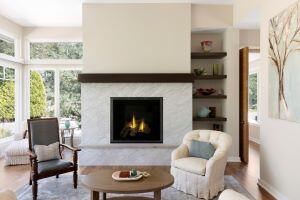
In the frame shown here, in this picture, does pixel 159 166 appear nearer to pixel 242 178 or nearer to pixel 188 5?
pixel 242 178

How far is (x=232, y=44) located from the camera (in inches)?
221

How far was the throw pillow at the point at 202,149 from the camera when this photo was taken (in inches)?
155

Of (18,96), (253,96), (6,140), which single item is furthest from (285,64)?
(18,96)

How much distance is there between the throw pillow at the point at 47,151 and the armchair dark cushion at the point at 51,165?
0.08 metres

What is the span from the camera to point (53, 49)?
22.8 feet

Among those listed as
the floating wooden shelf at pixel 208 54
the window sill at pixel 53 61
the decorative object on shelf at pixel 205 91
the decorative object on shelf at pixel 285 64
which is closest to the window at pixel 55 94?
the window sill at pixel 53 61

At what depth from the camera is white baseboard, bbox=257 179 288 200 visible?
350 centimetres

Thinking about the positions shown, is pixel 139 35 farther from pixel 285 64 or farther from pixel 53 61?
pixel 285 64

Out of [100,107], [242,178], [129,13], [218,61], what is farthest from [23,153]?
[218,61]

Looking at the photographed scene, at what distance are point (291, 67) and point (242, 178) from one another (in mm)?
2126

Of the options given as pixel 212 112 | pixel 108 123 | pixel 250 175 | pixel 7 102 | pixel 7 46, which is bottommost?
pixel 250 175

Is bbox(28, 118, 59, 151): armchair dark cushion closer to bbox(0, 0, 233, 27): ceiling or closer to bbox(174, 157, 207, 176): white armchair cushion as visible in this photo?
bbox(174, 157, 207, 176): white armchair cushion

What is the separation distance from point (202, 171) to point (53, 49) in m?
5.08

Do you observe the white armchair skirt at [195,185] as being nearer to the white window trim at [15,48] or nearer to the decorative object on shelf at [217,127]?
the decorative object on shelf at [217,127]
